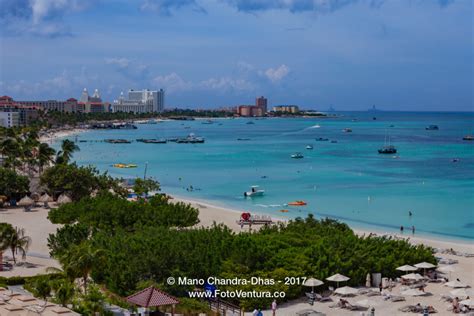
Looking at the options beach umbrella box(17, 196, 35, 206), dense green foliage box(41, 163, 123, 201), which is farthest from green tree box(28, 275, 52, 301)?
beach umbrella box(17, 196, 35, 206)

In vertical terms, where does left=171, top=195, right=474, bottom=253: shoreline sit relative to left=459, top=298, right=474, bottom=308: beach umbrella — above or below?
below

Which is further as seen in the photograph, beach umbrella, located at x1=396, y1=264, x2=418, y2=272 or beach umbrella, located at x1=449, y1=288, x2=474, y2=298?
beach umbrella, located at x1=396, y1=264, x2=418, y2=272

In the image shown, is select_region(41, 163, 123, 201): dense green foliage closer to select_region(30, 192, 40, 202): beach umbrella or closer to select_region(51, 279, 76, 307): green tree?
select_region(30, 192, 40, 202): beach umbrella

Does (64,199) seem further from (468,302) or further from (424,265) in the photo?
(468,302)

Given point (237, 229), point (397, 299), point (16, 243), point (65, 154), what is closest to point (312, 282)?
point (397, 299)

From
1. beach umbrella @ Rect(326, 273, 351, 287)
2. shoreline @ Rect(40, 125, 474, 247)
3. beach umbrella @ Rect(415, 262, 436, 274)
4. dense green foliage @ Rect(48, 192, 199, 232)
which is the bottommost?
shoreline @ Rect(40, 125, 474, 247)

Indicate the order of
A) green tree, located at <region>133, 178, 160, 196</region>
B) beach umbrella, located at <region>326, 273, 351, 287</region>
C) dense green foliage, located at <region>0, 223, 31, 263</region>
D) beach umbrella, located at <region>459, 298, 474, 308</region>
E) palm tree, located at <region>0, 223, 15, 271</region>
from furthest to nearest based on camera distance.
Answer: green tree, located at <region>133, 178, 160, 196</region>, dense green foliage, located at <region>0, 223, 31, 263</region>, palm tree, located at <region>0, 223, 15, 271</region>, beach umbrella, located at <region>326, 273, 351, 287</region>, beach umbrella, located at <region>459, 298, 474, 308</region>

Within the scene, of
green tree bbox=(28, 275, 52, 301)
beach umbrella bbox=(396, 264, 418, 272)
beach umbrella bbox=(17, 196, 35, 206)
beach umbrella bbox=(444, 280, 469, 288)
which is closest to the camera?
green tree bbox=(28, 275, 52, 301)
